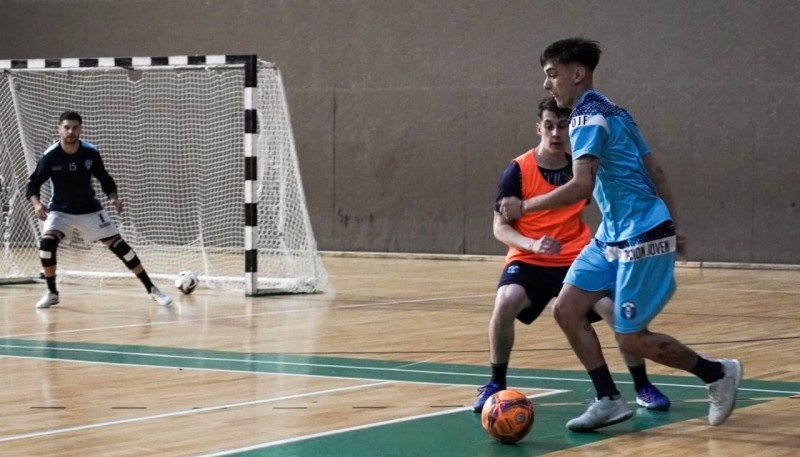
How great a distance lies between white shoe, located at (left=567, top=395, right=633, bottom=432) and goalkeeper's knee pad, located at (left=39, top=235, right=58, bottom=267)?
25.7 ft

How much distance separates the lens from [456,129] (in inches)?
751

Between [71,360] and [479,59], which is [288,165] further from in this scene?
[71,360]

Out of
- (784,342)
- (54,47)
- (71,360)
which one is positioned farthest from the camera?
(54,47)

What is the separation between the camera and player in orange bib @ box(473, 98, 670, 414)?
6.96 m

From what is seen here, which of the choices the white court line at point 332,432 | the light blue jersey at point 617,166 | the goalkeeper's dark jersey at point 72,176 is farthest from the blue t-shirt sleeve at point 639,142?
the goalkeeper's dark jersey at point 72,176

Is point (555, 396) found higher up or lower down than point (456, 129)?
lower down

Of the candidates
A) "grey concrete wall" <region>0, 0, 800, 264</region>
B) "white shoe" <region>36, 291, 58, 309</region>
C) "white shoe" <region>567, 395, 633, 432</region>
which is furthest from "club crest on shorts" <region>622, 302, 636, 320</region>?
"grey concrete wall" <region>0, 0, 800, 264</region>

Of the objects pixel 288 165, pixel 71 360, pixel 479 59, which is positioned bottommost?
pixel 71 360

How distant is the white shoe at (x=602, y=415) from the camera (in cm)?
635

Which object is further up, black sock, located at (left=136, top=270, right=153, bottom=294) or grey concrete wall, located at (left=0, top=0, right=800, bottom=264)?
grey concrete wall, located at (left=0, top=0, right=800, bottom=264)

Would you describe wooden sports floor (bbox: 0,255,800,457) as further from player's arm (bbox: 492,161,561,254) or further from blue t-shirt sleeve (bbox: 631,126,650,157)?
blue t-shirt sleeve (bbox: 631,126,650,157)

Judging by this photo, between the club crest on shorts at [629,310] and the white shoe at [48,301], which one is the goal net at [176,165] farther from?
the club crest on shorts at [629,310]

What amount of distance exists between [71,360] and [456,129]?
10.6 m

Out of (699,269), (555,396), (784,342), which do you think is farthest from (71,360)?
(699,269)
